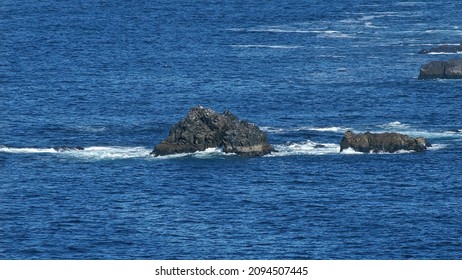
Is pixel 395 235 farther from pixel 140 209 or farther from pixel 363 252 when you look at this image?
pixel 140 209

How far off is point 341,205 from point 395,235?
1425cm

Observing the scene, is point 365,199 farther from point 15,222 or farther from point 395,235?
point 15,222

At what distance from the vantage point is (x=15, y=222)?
18362cm

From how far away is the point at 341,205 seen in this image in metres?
190

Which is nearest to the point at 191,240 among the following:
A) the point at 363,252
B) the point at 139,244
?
the point at 139,244

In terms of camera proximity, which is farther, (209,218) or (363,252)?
(209,218)

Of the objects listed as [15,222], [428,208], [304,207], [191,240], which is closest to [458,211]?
[428,208]

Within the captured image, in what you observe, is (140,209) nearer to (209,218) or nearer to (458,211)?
(209,218)

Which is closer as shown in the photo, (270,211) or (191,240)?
(191,240)

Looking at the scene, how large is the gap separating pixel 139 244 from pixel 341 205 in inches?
1054

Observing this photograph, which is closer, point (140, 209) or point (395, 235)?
point (395, 235)

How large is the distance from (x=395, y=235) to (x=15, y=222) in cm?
3955

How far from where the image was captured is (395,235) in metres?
177

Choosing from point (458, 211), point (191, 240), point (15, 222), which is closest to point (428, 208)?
point (458, 211)
